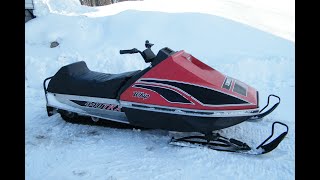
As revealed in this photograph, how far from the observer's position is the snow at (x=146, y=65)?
273 centimetres

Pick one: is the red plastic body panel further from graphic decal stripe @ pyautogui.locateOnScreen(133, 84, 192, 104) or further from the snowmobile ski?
the snowmobile ski

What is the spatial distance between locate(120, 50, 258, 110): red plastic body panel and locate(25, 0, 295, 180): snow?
1.37 ft

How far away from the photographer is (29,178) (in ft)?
8.71

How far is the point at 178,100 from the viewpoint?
2.89m

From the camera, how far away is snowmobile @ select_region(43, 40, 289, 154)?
2.80m

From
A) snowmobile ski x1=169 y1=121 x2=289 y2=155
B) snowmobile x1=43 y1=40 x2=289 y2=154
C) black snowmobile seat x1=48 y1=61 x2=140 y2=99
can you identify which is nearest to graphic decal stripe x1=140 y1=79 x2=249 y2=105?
snowmobile x1=43 y1=40 x2=289 y2=154

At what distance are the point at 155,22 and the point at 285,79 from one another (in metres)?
2.64

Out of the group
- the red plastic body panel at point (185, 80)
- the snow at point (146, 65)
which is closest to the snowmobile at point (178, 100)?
the red plastic body panel at point (185, 80)

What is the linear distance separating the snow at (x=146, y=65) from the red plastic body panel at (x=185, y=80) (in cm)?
42

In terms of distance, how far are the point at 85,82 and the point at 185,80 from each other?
1062 millimetres

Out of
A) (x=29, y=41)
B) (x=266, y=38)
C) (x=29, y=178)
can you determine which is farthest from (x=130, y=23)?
(x=29, y=178)

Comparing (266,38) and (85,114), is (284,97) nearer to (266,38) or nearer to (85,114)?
(266,38)

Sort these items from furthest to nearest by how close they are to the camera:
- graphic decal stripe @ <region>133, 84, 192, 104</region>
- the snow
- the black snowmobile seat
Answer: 1. the black snowmobile seat
2. graphic decal stripe @ <region>133, 84, 192, 104</region>
3. the snow

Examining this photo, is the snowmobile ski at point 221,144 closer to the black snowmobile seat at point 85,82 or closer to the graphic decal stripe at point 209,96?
the graphic decal stripe at point 209,96
